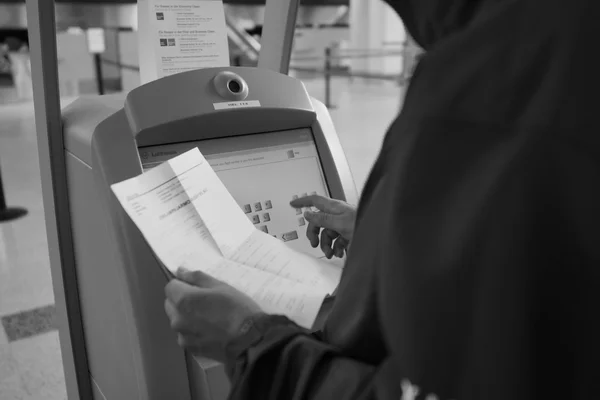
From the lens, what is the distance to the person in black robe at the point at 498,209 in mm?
304

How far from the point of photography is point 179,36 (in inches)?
38.6

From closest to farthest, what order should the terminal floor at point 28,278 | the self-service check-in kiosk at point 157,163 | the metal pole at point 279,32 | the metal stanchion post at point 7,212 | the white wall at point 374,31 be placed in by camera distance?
the self-service check-in kiosk at point 157,163
the metal pole at point 279,32
the terminal floor at point 28,278
the metal stanchion post at point 7,212
the white wall at point 374,31

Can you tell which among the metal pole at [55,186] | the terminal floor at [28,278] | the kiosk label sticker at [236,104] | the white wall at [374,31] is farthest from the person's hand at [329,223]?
the white wall at [374,31]

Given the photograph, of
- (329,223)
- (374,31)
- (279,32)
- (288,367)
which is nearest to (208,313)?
(288,367)

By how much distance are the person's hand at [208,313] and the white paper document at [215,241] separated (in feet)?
0.15

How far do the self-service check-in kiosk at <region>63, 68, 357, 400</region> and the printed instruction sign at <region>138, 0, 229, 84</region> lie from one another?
3.8 inches

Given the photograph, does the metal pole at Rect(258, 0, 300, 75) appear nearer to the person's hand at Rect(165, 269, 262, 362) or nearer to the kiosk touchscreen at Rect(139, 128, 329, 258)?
the kiosk touchscreen at Rect(139, 128, 329, 258)

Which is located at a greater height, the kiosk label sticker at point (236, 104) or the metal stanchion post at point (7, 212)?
the kiosk label sticker at point (236, 104)

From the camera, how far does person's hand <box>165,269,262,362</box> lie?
0.56m

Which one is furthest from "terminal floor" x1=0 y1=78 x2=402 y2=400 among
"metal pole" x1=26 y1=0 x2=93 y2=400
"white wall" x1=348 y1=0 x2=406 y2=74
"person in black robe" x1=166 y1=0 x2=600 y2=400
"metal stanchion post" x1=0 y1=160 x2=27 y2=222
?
"white wall" x1=348 y1=0 x2=406 y2=74

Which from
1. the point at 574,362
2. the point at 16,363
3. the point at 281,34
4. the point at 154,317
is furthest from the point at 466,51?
the point at 16,363

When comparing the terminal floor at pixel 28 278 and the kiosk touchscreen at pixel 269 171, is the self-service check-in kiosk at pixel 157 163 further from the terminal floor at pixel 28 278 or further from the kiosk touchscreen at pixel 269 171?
the terminal floor at pixel 28 278

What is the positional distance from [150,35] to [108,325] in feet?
1.63

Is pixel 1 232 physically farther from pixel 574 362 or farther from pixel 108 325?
pixel 574 362
